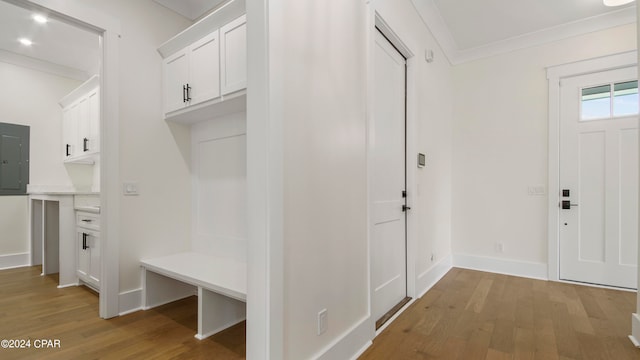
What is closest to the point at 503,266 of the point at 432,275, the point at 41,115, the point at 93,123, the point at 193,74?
the point at 432,275

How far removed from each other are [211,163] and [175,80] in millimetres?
850

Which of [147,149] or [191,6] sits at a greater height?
[191,6]

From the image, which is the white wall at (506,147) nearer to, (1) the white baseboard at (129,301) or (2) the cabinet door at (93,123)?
(1) the white baseboard at (129,301)

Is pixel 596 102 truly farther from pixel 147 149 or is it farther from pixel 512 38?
pixel 147 149

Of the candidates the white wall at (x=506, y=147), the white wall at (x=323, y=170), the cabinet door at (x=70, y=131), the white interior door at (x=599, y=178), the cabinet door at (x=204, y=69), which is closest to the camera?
the white wall at (x=323, y=170)

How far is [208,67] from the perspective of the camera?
8.30ft

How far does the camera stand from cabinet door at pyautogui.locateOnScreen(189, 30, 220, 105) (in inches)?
97.1

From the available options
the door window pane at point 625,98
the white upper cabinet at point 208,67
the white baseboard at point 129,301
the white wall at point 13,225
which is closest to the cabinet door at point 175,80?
the white upper cabinet at point 208,67

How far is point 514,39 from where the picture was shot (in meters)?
3.75

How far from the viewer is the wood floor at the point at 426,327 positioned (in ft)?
6.32

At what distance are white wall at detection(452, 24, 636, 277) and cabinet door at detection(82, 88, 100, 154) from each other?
4.77 m

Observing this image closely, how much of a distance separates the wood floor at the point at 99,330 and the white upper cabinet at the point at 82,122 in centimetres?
179

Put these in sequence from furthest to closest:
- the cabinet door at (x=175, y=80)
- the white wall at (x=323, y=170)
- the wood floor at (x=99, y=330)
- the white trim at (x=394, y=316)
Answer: the cabinet door at (x=175, y=80) < the white trim at (x=394, y=316) < the wood floor at (x=99, y=330) < the white wall at (x=323, y=170)

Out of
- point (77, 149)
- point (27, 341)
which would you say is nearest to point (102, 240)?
point (27, 341)
